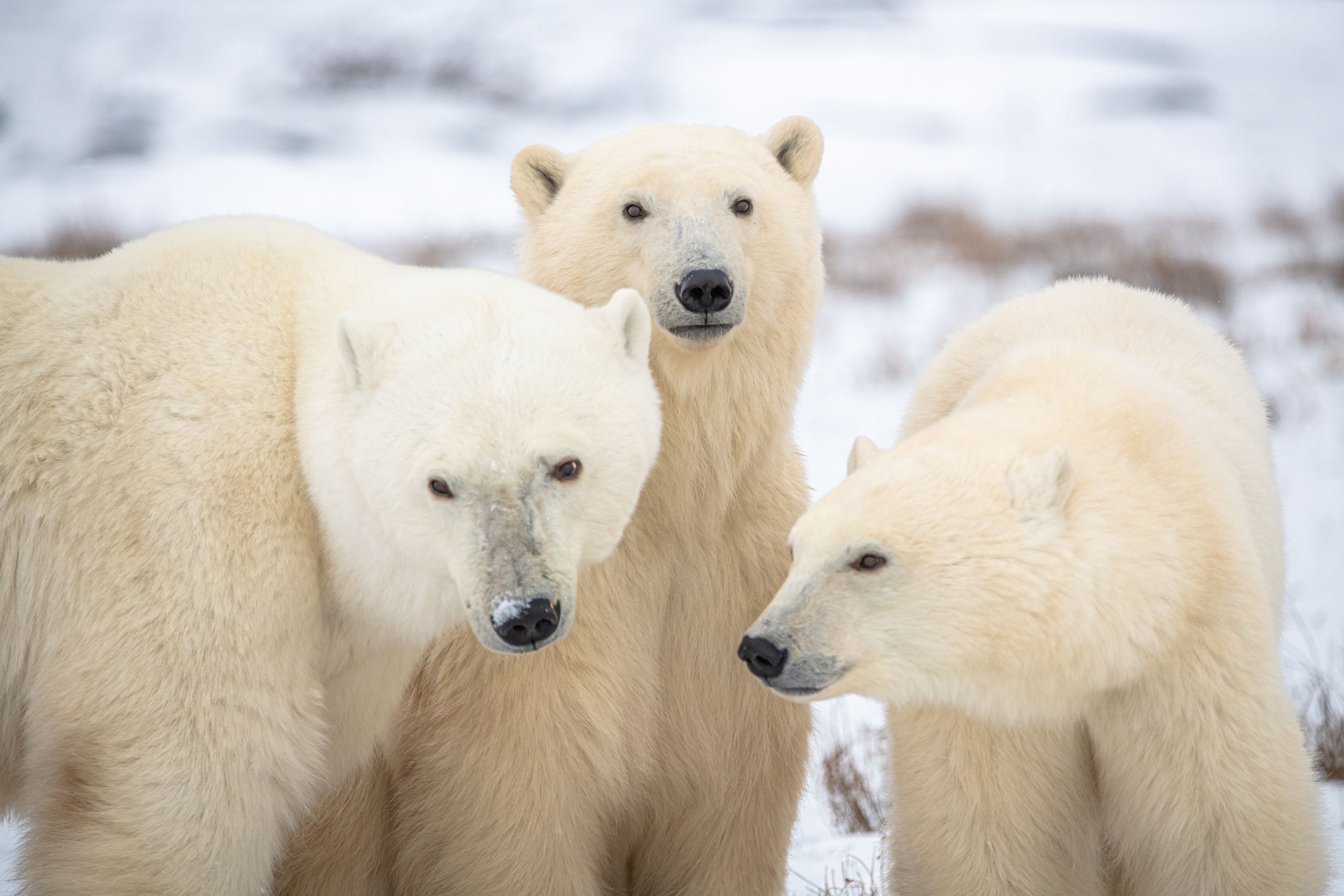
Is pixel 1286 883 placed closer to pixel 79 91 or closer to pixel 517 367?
pixel 517 367

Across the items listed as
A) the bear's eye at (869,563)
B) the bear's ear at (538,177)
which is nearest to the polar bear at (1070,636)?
the bear's eye at (869,563)

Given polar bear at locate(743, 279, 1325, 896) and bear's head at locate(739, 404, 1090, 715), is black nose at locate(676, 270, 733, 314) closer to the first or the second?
polar bear at locate(743, 279, 1325, 896)

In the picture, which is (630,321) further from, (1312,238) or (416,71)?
(416,71)

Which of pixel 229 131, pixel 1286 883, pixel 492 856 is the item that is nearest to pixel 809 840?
pixel 492 856

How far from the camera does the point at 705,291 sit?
3.13 metres

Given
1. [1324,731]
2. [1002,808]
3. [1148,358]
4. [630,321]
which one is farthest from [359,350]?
[1324,731]

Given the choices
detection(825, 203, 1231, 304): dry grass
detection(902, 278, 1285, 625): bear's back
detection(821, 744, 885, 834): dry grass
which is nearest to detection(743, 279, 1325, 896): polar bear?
detection(902, 278, 1285, 625): bear's back

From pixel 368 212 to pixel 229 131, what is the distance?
7.61 meters

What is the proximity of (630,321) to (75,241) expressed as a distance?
1276cm

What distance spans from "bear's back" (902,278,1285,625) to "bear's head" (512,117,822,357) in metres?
0.59

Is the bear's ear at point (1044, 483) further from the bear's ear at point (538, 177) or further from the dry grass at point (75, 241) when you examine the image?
the dry grass at point (75, 241)

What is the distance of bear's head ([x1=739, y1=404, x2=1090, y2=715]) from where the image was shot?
A: 2.56 meters

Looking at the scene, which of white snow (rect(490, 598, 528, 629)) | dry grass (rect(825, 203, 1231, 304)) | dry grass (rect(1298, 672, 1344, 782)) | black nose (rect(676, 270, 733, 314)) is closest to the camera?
white snow (rect(490, 598, 528, 629))

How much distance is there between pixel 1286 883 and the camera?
268 cm
